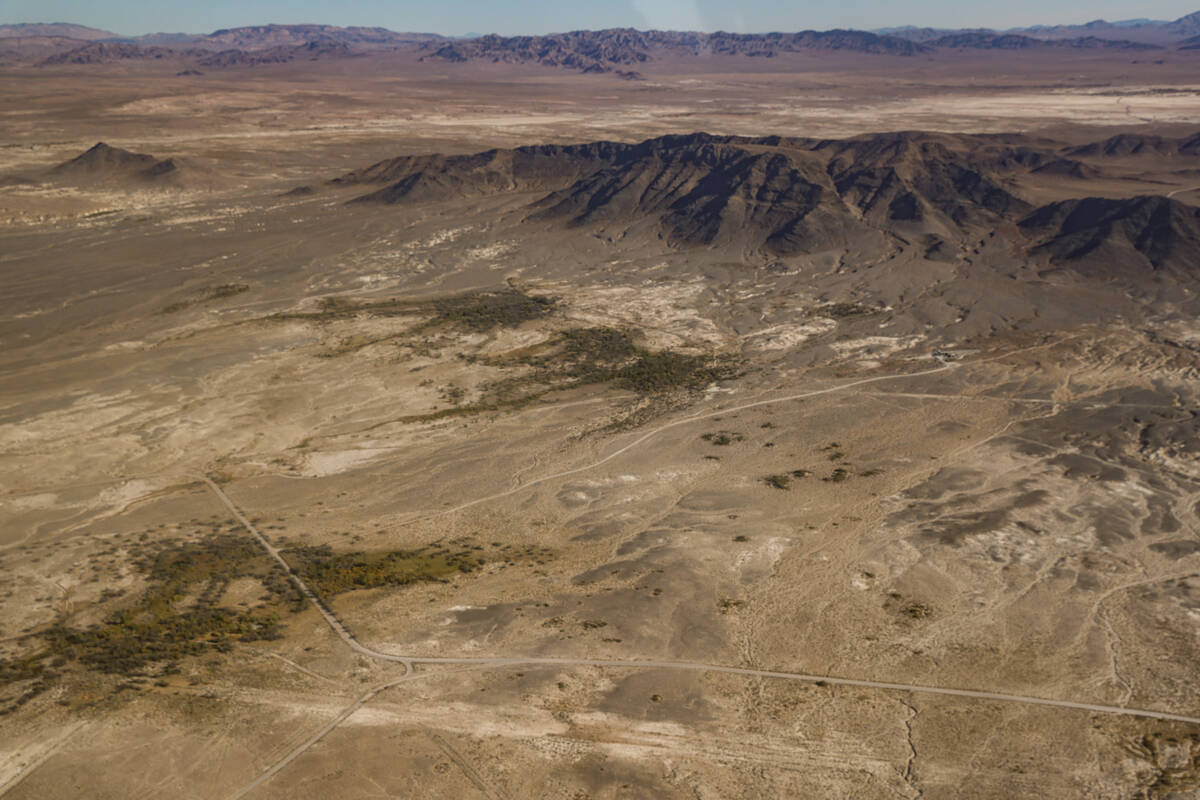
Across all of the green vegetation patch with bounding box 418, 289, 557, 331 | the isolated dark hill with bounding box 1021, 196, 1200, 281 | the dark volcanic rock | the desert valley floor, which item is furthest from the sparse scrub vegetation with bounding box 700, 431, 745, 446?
the dark volcanic rock

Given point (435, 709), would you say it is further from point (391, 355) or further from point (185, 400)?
point (391, 355)

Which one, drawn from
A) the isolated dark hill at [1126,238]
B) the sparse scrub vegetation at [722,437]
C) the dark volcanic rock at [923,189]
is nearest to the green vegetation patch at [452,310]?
the sparse scrub vegetation at [722,437]

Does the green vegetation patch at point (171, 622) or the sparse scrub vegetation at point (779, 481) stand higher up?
the sparse scrub vegetation at point (779, 481)

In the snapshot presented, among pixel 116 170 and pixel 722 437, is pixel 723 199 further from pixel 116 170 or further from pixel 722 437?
pixel 116 170

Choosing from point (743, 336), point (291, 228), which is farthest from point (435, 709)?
point (291, 228)

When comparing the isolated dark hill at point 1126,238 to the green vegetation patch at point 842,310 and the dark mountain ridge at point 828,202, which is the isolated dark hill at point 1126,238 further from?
the green vegetation patch at point 842,310

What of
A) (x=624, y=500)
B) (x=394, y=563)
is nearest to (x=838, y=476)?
(x=624, y=500)
